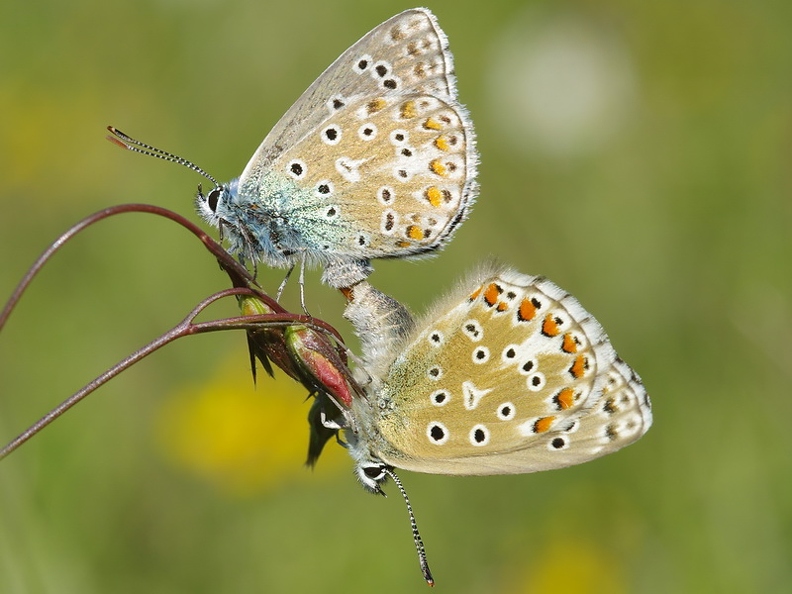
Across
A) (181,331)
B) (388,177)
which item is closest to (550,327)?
(388,177)

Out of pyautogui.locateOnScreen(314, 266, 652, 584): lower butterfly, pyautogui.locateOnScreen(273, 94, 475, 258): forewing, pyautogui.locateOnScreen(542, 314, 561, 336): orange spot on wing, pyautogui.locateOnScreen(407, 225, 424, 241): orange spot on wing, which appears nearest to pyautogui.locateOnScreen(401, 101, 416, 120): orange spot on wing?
pyautogui.locateOnScreen(273, 94, 475, 258): forewing

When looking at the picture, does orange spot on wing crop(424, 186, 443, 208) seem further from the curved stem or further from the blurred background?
the curved stem

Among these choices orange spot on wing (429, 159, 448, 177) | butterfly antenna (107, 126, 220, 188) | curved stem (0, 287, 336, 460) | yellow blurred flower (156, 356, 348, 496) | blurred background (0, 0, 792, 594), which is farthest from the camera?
yellow blurred flower (156, 356, 348, 496)

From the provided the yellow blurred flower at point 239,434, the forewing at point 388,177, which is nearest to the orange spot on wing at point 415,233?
the forewing at point 388,177

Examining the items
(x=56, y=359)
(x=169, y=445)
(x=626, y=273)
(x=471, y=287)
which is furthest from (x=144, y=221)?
(x=471, y=287)

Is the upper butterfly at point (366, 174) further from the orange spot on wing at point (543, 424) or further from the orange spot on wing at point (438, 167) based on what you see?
the orange spot on wing at point (543, 424)

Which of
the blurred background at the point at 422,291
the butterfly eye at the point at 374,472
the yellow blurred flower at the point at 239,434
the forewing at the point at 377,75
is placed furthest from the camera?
the yellow blurred flower at the point at 239,434

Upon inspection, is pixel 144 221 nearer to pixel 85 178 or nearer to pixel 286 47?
pixel 85 178
